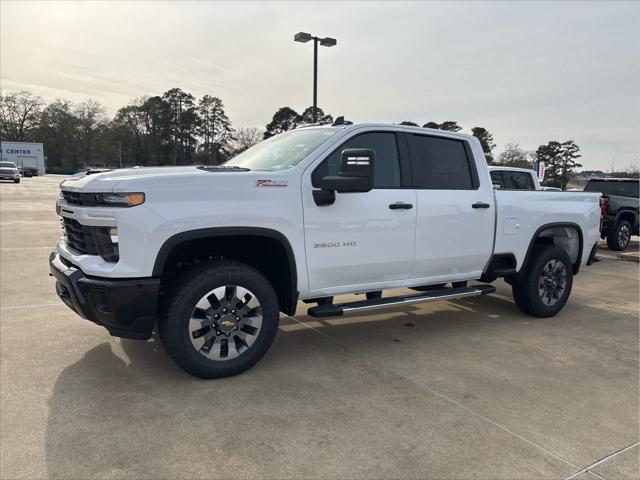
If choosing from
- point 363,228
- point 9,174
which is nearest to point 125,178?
point 363,228

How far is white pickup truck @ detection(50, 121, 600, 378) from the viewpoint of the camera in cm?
332

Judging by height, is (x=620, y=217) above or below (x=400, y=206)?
below

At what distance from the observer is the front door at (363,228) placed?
12.9ft

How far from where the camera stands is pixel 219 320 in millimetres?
3619

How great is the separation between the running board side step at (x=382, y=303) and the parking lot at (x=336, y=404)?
0.46 m

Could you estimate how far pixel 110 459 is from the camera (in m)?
2.65

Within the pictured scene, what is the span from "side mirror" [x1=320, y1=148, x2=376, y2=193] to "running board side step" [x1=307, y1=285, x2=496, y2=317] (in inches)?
40.2

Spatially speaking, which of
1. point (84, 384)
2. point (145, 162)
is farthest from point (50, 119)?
point (84, 384)

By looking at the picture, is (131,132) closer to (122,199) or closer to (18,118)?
(18,118)

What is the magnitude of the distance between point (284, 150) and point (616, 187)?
40.5ft

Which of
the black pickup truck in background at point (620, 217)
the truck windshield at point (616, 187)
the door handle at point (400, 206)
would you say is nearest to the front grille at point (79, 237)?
the door handle at point (400, 206)

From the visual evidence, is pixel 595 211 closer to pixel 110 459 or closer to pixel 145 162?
pixel 110 459

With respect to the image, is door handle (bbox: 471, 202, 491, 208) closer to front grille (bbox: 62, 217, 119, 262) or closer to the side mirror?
the side mirror

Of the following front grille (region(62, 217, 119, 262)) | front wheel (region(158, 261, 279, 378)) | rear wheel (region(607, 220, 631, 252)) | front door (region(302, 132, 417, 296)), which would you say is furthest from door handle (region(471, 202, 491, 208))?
rear wheel (region(607, 220, 631, 252))
